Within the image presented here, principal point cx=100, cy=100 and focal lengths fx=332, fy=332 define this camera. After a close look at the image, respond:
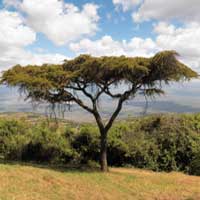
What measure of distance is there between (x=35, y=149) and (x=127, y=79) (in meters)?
8.44

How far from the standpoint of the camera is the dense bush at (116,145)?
20516mm

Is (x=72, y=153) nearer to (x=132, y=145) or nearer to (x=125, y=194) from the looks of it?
(x=132, y=145)

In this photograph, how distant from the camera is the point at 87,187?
12.4m

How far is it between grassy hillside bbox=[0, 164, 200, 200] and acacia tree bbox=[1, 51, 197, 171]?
2800mm

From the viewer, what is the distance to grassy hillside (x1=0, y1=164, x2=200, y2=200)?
35.2ft

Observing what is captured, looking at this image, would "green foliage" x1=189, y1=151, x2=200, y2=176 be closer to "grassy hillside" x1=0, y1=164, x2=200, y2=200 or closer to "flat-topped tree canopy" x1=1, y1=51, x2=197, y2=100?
"grassy hillside" x1=0, y1=164, x2=200, y2=200

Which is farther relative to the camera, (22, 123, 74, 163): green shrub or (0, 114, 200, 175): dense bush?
(22, 123, 74, 163): green shrub

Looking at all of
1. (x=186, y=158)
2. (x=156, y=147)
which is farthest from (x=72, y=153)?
(x=186, y=158)

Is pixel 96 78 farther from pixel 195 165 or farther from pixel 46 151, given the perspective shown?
pixel 195 165

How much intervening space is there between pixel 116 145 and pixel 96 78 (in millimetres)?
6731

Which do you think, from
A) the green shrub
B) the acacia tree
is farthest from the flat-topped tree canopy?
the green shrub

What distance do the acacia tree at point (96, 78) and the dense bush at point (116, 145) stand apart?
4355 millimetres

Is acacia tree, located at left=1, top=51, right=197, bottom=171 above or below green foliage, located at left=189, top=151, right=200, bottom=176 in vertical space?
above

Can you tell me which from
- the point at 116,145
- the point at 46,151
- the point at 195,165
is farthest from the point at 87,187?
the point at 195,165
